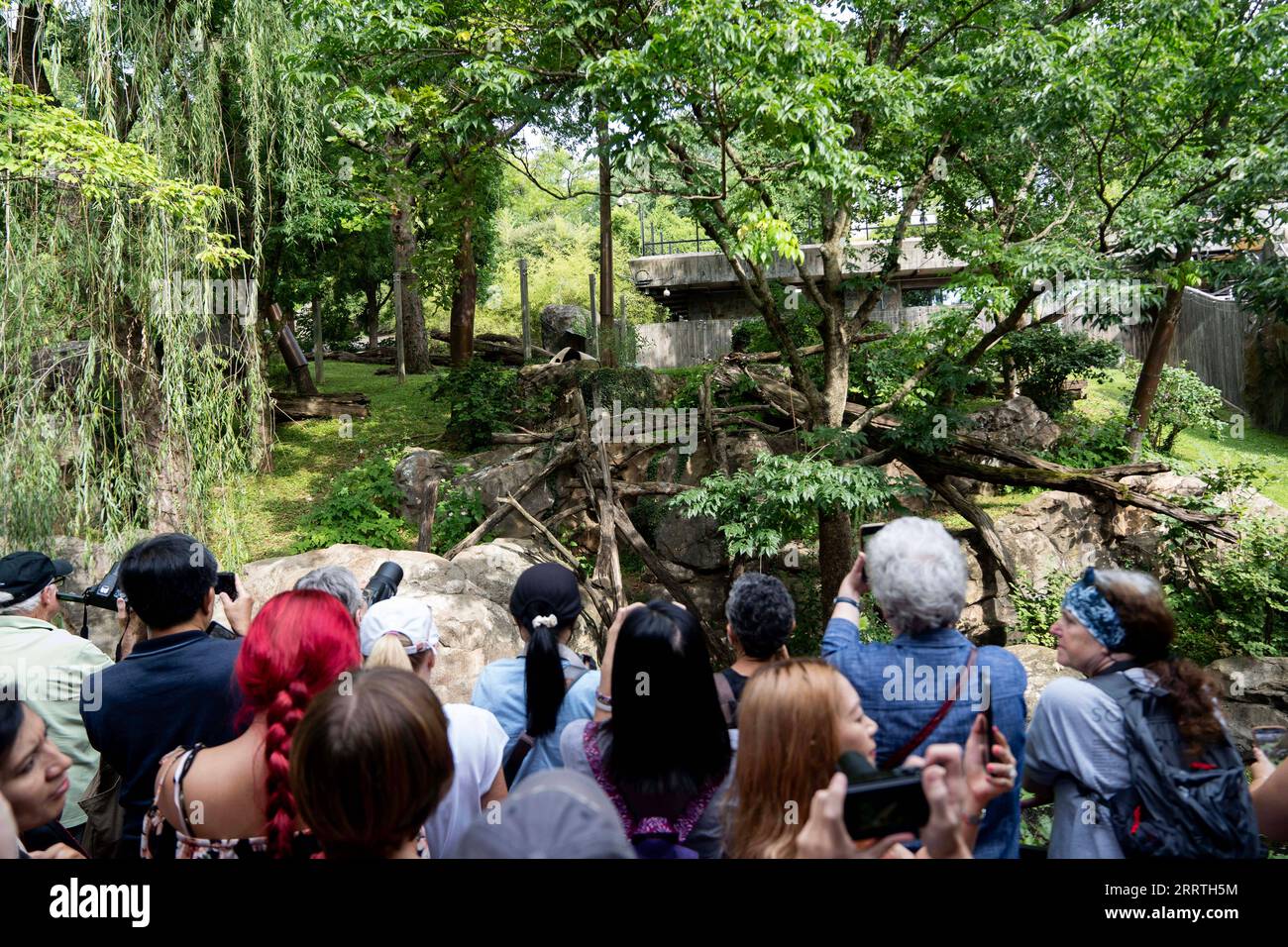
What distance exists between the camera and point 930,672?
2477 millimetres

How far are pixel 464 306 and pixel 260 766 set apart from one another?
55.2 feet

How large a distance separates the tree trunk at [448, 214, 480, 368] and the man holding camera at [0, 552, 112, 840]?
48.0 ft

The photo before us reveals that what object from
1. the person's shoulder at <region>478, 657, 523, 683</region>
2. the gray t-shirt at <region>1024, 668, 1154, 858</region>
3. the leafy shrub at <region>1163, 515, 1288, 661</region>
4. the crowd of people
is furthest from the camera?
the leafy shrub at <region>1163, 515, 1288, 661</region>

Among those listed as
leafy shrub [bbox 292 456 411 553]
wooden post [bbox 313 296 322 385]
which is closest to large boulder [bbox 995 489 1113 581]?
leafy shrub [bbox 292 456 411 553]

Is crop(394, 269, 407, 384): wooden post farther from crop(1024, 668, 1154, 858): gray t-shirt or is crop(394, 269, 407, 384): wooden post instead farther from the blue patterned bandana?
crop(1024, 668, 1154, 858): gray t-shirt

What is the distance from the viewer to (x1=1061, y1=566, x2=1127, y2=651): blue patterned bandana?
99.0 inches

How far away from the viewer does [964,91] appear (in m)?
7.83

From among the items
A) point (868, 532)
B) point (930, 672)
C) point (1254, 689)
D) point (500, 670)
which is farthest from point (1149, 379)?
point (500, 670)

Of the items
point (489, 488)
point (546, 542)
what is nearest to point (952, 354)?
point (546, 542)

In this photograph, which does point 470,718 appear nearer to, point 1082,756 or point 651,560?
point 1082,756

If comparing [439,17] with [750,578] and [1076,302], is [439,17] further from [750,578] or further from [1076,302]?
[750,578]

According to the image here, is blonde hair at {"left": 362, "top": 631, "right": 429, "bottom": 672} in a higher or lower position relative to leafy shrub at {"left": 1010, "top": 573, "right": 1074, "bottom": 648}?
higher

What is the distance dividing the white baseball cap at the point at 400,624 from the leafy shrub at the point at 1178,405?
1363 centimetres
